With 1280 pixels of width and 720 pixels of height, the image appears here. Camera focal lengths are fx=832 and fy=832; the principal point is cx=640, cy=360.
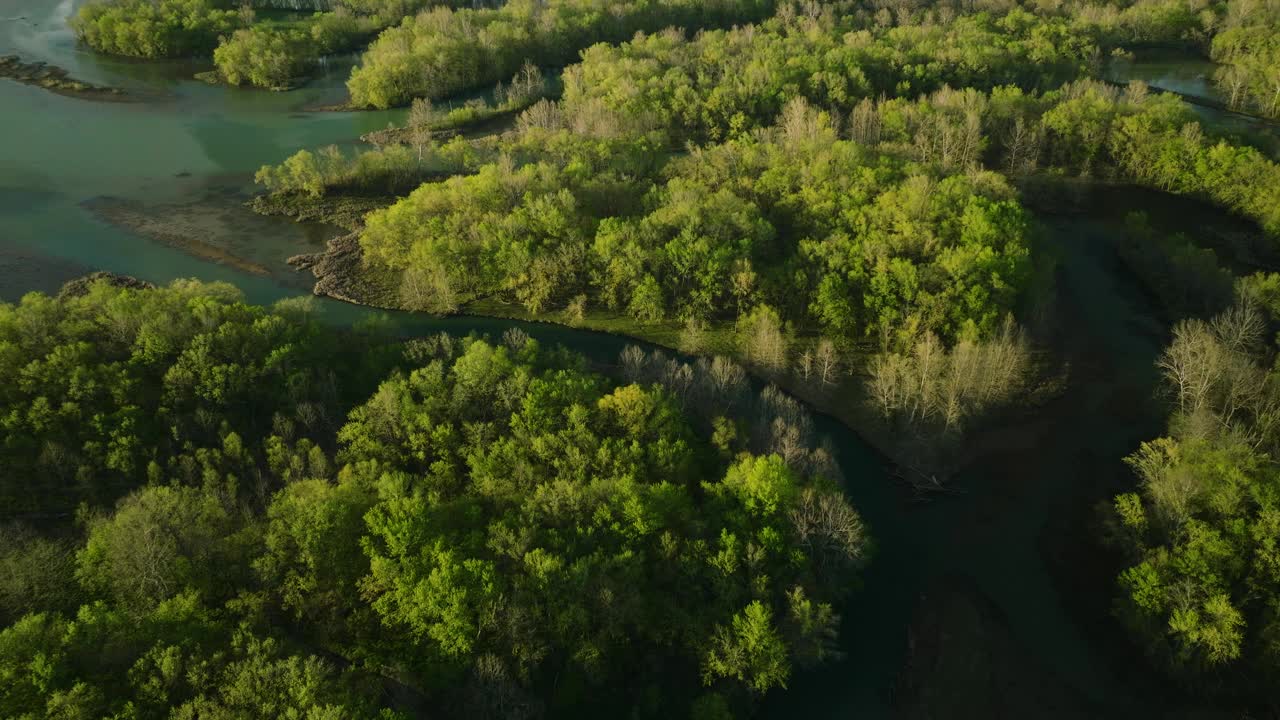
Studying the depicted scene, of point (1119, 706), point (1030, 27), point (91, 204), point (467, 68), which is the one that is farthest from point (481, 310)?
point (1030, 27)

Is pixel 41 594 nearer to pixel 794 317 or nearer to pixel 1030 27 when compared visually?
pixel 794 317

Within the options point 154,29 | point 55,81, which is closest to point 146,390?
point 55,81

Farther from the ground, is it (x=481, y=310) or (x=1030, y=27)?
(x=1030, y=27)

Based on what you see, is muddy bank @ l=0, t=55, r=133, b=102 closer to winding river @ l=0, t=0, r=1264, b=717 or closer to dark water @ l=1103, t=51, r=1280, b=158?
winding river @ l=0, t=0, r=1264, b=717

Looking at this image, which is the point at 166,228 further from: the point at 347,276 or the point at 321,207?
the point at 347,276

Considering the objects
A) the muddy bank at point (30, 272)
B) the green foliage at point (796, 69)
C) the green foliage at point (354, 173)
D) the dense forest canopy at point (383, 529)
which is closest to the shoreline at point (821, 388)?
the dense forest canopy at point (383, 529)

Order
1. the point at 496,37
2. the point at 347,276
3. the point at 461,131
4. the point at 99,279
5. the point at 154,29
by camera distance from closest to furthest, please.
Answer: the point at 99,279 < the point at 347,276 < the point at 461,131 < the point at 496,37 < the point at 154,29
